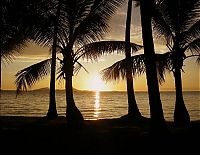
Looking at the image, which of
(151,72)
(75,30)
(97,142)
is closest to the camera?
(151,72)

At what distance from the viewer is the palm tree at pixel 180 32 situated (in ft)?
41.3

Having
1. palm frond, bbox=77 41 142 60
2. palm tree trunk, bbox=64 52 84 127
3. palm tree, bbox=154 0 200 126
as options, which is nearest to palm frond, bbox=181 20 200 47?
palm tree, bbox=154 0 200 126

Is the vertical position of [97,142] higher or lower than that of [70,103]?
lower

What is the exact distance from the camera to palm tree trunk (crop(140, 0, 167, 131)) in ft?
31.2

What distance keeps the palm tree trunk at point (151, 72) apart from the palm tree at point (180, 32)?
2.94 metres

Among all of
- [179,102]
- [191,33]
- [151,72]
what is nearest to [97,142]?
[151,72]

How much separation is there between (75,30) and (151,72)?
3967mm

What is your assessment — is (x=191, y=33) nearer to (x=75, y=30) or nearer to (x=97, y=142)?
(x=75, y=30)

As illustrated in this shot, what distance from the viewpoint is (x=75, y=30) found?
1234 cm

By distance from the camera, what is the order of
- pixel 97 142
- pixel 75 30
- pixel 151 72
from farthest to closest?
1. pixel 75 30
2. pixel 97 142
3. pixel 151 72

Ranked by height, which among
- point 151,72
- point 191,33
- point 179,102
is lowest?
point 179,102

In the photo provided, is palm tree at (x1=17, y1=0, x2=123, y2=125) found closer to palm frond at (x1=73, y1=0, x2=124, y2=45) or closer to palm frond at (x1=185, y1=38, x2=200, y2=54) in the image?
palm frond at (x1=73, y1=0, x2=124, y2=45)

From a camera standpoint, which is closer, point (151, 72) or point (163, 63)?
point (151, 72)

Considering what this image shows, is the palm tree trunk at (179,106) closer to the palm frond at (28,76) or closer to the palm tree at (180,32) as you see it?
the palm tree at (180,32)
